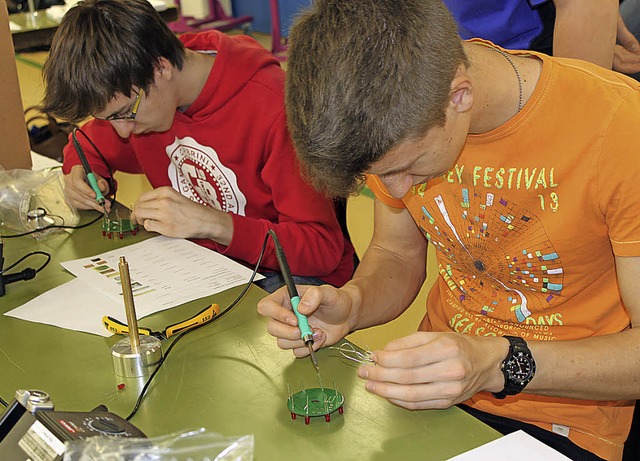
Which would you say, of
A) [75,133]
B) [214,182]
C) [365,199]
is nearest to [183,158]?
[214,182]

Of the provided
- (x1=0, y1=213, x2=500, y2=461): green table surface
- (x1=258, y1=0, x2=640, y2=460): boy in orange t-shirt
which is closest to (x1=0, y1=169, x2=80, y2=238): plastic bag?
(x1=0, y1=213, x2=500, y2=461): green table surface

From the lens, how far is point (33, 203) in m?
1.81

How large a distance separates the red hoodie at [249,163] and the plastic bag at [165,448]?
0.85 m

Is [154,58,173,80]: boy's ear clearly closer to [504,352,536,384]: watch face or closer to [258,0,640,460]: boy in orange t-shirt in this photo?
[258,0,640,460]: boy in orange t-shirt

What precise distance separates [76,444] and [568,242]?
748 mm

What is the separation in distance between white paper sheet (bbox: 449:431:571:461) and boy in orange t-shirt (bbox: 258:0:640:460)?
0.09 m

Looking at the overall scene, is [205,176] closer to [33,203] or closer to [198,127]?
[198,127]

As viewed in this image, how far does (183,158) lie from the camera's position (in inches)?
74.1

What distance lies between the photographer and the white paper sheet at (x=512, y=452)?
95 centimetres

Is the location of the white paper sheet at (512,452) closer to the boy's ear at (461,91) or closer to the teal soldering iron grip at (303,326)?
the teal soldering iron grip at (303,326)

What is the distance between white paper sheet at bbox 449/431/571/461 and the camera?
954 millimetres

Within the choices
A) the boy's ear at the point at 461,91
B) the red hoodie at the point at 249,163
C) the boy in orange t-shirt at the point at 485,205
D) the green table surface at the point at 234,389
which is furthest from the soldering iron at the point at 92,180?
the boy's ear at the point at 461,91

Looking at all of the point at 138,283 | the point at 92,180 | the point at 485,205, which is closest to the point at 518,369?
the point at 485,205

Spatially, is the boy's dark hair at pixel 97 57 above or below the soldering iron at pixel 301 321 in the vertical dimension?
above
